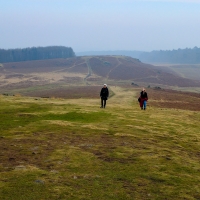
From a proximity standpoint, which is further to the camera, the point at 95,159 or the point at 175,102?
the point at 175,102

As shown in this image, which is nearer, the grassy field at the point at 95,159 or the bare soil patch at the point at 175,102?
the grassy field at the point at 95,159

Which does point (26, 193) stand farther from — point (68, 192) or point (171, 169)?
point (171, 169)

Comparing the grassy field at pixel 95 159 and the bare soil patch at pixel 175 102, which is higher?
the grassy field at pixel 95 159

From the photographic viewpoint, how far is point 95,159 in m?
13.7

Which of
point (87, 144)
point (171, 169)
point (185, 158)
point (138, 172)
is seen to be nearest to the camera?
point (138, 172)

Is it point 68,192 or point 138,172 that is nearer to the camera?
point 68,192

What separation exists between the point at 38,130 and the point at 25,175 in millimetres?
8560

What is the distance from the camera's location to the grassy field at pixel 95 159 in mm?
10078

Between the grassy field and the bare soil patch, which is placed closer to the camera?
the grassy field

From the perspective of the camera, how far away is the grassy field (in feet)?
33.1

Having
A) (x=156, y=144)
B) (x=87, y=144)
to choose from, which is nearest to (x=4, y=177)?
(x=87, y=144)

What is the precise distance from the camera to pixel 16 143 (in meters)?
15.7

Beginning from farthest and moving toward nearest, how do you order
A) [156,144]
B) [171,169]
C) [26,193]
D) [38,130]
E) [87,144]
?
1. [38,130]
2. [156,144]
3. [87,144]
4. [171,169]
5. [26,193]

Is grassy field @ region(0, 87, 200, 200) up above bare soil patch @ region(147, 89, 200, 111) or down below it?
above
